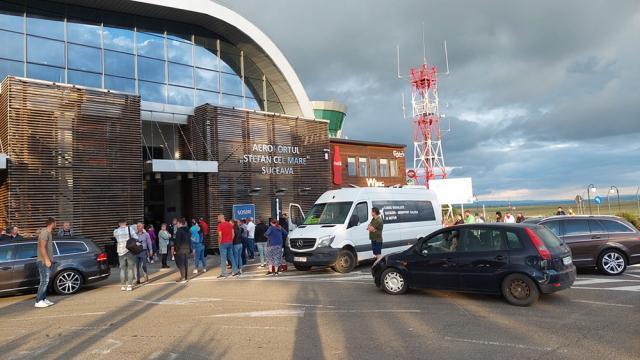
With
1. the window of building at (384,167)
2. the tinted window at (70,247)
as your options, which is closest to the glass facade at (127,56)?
the window of building at (384,167)

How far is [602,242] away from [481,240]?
15.2 feet

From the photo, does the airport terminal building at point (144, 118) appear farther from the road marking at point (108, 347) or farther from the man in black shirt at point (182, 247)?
the road marking at point (108, 347)

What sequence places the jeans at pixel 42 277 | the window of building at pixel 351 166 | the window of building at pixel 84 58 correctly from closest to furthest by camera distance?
the jeans at pixel 42 277 → the window of building at pixel 84 58 → the window of building at pixel 351 166

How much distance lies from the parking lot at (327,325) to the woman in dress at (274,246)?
279cm

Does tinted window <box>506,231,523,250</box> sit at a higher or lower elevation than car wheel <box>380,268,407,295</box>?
higher

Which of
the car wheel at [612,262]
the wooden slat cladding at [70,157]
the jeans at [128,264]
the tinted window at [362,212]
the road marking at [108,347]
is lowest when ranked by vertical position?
the road marking at [108,347]

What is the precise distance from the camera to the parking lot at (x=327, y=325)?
580 cm

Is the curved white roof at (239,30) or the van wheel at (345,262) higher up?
the curved white roof at (239,30)

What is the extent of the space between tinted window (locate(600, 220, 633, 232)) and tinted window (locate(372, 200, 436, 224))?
5.55m

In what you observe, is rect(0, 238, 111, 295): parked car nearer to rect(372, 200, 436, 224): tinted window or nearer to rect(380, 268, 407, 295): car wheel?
rect(380, 268, 407, 295): car wheel

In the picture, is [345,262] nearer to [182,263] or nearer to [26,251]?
[182,263]

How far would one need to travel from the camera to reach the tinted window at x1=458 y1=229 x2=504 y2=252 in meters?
8.41

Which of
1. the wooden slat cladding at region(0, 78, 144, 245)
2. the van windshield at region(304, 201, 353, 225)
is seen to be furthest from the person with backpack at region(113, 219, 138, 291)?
the wooden slat cladding at region(0, 78, 144, 245)

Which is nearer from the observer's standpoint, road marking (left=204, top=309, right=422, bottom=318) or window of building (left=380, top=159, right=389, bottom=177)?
road marking (left=204, top=309, right=422, bottom=318)
